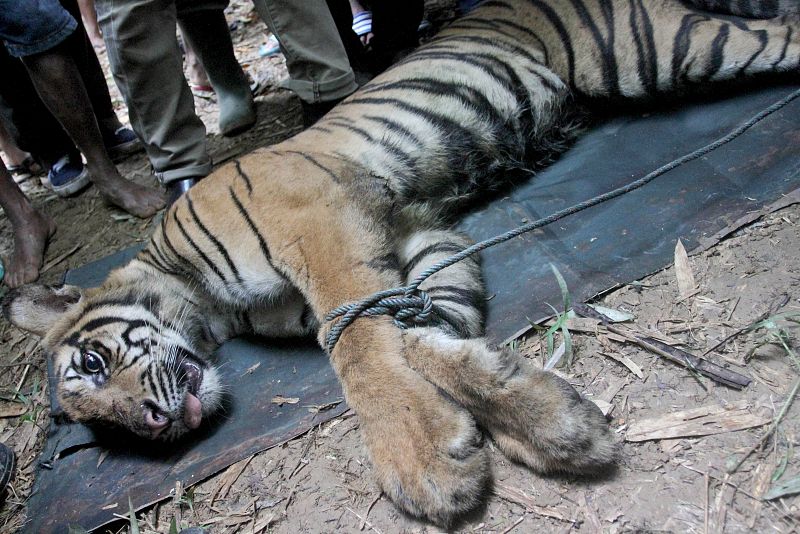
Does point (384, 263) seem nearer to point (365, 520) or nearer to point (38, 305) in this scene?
point (365, 520)

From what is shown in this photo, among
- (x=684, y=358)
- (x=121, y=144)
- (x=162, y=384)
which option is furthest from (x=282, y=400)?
(x=121, y=144)

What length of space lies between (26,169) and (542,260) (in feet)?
12.5

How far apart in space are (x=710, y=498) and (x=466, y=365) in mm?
593

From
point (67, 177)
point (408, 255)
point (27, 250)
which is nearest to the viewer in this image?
point (408, 255)

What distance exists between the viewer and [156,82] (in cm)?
265

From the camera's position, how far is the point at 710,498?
1.25 meters

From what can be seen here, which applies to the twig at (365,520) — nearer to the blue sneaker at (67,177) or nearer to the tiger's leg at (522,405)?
the tiger's leg at (522,405)

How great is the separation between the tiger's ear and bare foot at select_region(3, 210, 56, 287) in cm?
104

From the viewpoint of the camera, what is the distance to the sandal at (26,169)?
13.6ft

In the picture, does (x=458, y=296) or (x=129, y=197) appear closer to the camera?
(x=458, y=296)

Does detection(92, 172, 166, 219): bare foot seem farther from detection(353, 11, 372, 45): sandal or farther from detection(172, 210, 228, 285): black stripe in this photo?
detection(353, 11, 372, 45): sandal

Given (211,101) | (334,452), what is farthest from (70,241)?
(334,452)

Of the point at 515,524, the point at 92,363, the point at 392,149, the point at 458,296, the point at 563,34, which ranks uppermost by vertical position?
the point at 563,34

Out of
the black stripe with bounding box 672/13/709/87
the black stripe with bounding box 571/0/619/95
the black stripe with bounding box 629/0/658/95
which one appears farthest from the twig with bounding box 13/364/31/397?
the black stripe with bounding box 672/13/709/87
